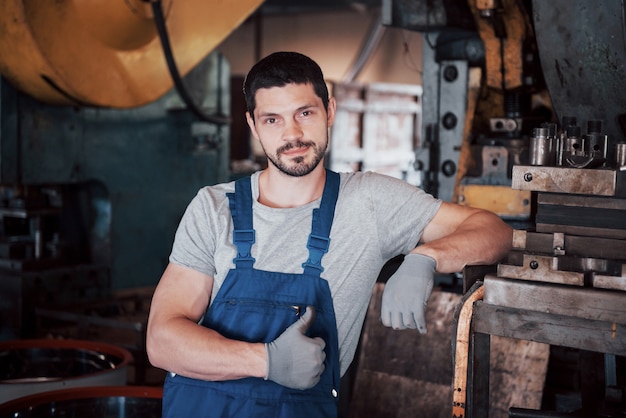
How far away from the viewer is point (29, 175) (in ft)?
11.6

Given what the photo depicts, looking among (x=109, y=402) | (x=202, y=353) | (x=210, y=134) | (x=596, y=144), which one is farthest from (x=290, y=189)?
(x=210, y=134)

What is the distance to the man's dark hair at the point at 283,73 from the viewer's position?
74.4 inches

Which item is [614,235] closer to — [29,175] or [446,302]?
[446,302]

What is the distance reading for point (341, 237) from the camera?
1.86m

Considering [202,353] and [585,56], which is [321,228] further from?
[585,56]

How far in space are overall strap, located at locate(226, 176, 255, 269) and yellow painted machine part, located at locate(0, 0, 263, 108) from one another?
1685 mm

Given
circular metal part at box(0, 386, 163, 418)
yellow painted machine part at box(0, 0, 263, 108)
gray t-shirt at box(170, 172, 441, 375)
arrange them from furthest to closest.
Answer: yellow painted machine part at box(0, 0, 263, 108), circular metal part at box(0, 386, 163, 418), gray t-shirt at box(170, 172, 441, 375)

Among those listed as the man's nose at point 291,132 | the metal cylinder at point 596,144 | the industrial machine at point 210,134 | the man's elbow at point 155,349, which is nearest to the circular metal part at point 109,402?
the man's elbow at point 155,349

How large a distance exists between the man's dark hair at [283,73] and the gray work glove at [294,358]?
0.57m

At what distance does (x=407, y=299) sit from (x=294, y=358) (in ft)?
0.85

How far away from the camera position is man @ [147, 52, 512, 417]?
5.60 feet

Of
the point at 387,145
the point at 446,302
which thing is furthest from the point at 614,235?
the point at 387,145

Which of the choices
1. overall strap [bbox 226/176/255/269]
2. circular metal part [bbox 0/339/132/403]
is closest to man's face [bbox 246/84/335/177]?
overall strap [bbox 226/176/255/269]

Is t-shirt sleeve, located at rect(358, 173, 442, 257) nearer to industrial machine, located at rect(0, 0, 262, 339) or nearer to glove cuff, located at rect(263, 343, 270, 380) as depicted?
glove cuff, located at rect(263, 343, 270, 380)
